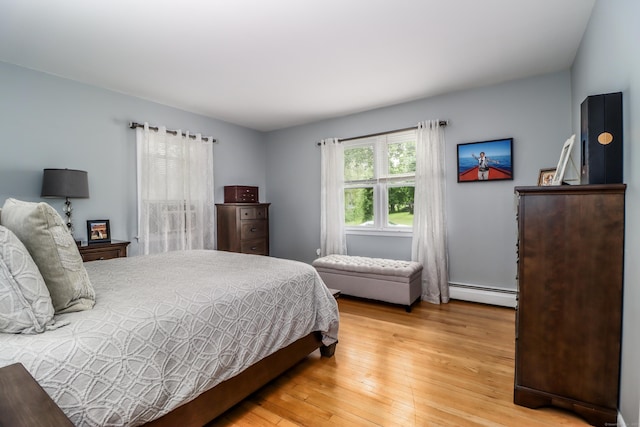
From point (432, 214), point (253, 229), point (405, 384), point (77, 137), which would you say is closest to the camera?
point (405, 384)

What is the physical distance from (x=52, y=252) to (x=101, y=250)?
2043 mm

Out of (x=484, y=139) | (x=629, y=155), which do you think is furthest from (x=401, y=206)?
(x=629, y=155)

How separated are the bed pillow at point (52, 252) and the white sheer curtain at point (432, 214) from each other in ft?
11.0

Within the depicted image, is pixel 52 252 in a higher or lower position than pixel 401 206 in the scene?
lower

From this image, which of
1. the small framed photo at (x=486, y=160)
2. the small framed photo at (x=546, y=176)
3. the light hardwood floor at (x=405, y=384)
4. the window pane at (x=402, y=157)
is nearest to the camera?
the light hardwood floor at (x=405, y=384)

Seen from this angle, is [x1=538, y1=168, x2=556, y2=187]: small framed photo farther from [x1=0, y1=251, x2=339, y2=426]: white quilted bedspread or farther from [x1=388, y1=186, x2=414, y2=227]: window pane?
[x1=0, y1=251, x2=339, y2=426]: white quilted bedspread

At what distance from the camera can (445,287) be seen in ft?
12.1

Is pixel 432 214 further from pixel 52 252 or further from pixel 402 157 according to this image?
pixel 52 252

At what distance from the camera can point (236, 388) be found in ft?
5.36

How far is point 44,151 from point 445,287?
175 inches

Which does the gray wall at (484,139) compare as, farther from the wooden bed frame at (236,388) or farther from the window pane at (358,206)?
the wooden bed frame at (236,388)

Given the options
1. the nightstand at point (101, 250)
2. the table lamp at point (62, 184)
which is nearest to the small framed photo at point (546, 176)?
the nightstand at point (101, 250)

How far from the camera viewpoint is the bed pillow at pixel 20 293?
1021 mm

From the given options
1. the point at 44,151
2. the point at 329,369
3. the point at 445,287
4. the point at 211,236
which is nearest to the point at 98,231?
the point at 44,151
